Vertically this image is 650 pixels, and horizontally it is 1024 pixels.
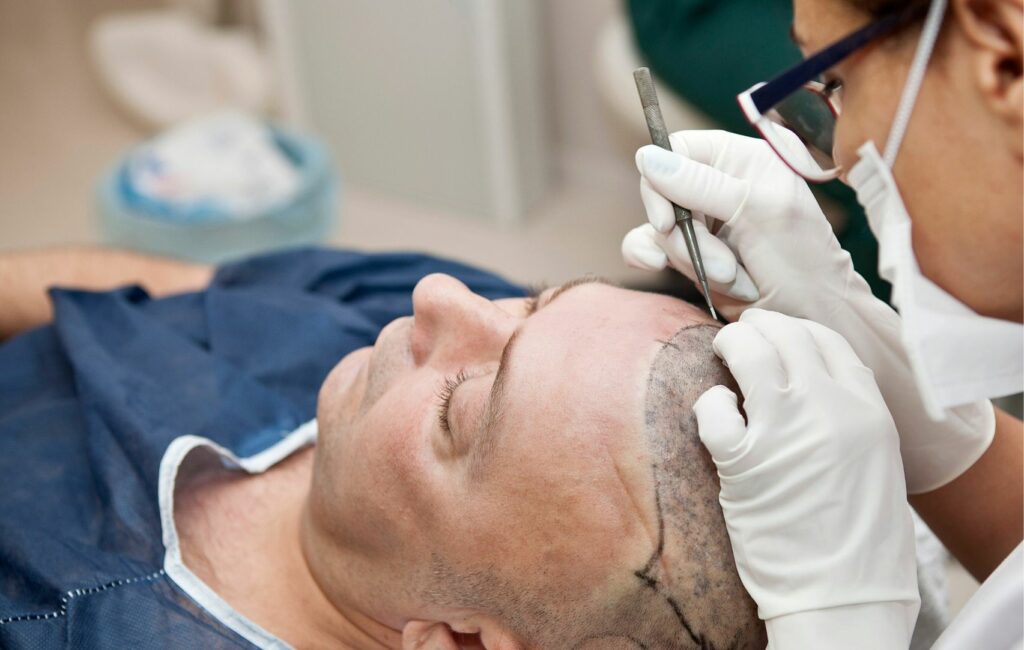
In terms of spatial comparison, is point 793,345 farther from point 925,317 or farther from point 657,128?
point 657,128

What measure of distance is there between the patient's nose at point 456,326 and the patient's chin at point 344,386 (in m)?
0.10

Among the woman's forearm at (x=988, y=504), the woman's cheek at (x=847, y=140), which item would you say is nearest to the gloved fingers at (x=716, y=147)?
the woman's cheek at (x=847, y=140)

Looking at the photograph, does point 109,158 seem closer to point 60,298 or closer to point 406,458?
point 60,298

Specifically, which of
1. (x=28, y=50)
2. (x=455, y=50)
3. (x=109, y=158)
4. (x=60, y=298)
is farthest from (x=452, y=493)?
(x=28, y=50)

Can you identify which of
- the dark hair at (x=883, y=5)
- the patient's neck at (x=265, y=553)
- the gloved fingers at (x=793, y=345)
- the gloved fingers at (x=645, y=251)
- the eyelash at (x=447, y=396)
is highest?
the dark hair at (x=883, y=5)

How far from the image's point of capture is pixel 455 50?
2898 millimetres

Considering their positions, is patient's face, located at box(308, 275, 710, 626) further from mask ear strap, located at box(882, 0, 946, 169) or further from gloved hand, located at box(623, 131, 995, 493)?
mask ear strap, located at box(882, 0, 946, 169)

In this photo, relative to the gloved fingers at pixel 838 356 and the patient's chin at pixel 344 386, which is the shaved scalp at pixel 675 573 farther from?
the patient's chin at pixel 344 386

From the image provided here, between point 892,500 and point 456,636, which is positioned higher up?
point 892,500

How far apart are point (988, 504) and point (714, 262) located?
0.46 metres

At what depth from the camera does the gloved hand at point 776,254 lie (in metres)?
1.02

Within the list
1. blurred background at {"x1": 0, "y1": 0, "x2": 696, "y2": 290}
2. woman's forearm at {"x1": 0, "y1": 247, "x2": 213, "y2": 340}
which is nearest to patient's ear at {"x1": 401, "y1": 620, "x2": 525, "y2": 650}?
woman's forearm at {"x1": 0, "y1": 247, "x2": 213, "y2": 340}

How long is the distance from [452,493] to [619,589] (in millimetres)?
197

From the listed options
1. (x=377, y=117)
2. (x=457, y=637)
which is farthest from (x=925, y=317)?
(x=377, y=117)
